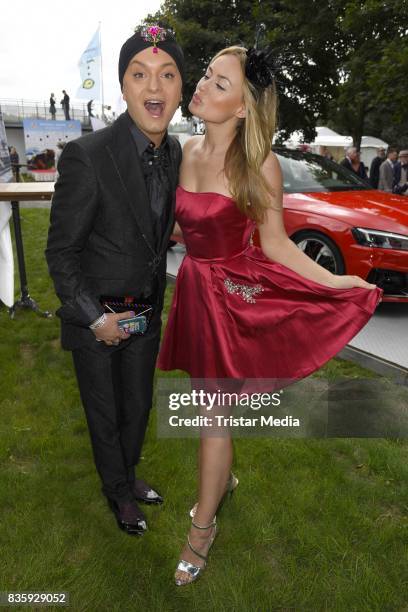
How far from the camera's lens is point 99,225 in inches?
90.2

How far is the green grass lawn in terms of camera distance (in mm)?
2348

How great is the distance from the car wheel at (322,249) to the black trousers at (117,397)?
11.0 ft

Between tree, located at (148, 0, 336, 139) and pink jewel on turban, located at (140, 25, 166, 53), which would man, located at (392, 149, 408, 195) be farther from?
pink jewel on turban, located at (140, 25, 166, 53)

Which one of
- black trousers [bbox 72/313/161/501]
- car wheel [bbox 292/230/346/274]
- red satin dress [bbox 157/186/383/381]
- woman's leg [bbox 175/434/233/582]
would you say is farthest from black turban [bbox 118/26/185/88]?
car wheel [bbox 292/230/346/274]

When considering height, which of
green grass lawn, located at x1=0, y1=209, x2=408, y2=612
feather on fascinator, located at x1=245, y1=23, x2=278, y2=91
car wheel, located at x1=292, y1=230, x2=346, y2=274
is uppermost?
feather on fascinator, located at x1=245, y1=23, x2=278, y2=91

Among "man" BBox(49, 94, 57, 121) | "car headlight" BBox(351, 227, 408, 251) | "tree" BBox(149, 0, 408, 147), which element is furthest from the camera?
"man" BBox(49, 94, 57, 121)

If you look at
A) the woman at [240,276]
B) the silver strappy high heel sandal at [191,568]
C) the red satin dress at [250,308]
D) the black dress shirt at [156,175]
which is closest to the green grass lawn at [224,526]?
the silver strappy high heel sandal at [191,568]

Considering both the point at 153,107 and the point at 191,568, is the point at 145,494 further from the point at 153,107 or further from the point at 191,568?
the point at 153,107

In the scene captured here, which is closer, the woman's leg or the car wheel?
the woman's leg

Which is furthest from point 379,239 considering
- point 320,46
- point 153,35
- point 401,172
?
point 320,46

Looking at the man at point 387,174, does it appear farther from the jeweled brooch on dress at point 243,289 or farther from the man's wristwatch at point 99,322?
the man's wristwatch at point 99,322

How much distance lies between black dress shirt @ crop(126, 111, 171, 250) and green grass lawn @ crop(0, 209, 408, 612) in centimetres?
147

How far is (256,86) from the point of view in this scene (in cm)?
226

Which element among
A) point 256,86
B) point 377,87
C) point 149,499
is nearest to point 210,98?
point 256,86
